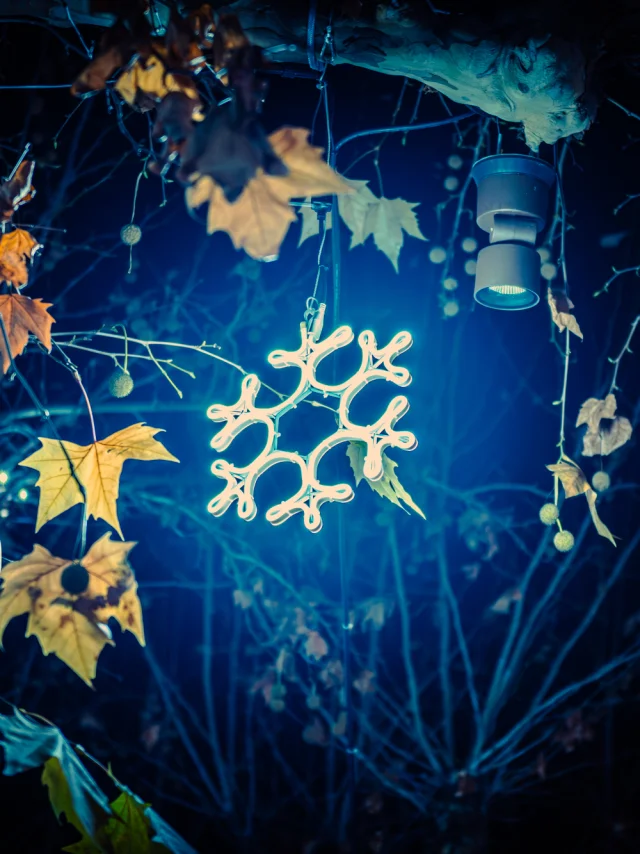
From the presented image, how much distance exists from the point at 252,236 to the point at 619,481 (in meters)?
1.11

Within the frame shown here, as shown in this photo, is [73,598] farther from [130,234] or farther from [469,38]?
[469,38]

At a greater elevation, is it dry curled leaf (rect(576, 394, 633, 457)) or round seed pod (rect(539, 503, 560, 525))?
dry curled leaf (rect(576, 394, 633, 457))

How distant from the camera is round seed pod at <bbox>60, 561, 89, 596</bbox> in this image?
1.29m

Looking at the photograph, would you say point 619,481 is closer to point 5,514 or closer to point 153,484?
point 153,484

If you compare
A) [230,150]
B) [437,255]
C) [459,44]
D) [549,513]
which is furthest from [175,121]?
[549,513]

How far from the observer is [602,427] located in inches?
68.3

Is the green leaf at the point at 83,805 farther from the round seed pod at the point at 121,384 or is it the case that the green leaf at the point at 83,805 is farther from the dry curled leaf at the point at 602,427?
the dry curled leaf at the point at 602,427

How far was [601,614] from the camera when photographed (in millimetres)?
1766

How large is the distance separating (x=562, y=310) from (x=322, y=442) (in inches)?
25.1

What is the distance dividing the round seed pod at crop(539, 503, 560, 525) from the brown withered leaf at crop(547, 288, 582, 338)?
0.33 meters

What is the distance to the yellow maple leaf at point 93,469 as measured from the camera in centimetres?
135

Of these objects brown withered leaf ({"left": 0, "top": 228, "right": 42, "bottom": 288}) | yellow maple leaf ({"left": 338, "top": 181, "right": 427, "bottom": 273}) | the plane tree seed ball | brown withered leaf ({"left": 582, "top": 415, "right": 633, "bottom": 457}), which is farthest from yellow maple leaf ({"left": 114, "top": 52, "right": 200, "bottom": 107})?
brown withered leaf ({"left": 582, "top": 415, "right": 633, "bottom": 457})

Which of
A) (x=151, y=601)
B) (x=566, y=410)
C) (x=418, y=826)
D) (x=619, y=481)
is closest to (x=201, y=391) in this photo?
(x=151, y=601)

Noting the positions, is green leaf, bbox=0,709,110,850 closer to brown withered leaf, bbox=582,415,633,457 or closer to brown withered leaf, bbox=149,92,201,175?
brown withered leaf, bbox=149,92,201,175
